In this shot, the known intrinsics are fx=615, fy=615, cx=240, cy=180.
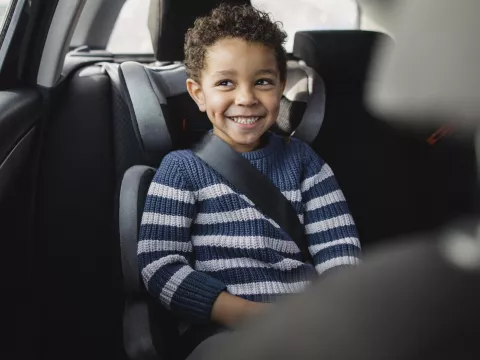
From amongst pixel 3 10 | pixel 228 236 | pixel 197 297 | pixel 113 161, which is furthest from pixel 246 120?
pixel 3 10

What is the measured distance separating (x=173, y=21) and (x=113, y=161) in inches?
18.5

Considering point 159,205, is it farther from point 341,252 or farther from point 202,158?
point 341,252

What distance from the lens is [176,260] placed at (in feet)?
4.53

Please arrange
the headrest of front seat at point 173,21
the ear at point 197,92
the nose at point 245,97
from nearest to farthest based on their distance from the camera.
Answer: the nose at point 245,97, the ear at point 197,92, the headrest of front seat at point 173,21

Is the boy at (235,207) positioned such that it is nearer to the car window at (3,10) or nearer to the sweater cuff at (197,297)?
the sweater cuff at (197,297)

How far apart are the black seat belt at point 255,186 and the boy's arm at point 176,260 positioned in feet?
0.37

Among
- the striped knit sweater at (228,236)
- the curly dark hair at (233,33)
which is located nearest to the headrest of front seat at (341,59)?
the curly dark hair at (233,33)

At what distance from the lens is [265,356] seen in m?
0.31

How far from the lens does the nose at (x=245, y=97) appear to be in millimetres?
1447

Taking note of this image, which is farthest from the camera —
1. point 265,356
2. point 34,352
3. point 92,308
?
point 92,308

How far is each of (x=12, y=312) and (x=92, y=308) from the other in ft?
1.39

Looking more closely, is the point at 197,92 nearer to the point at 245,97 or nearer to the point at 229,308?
the point at 245,97

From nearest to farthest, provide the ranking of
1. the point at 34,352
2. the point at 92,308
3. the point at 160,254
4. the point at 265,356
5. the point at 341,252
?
the point at 265,356 < the point at 160,254 < the point at 341,252 < the point at 34,352 < the point at 92,308

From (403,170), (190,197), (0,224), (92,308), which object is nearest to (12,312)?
(0,224)
